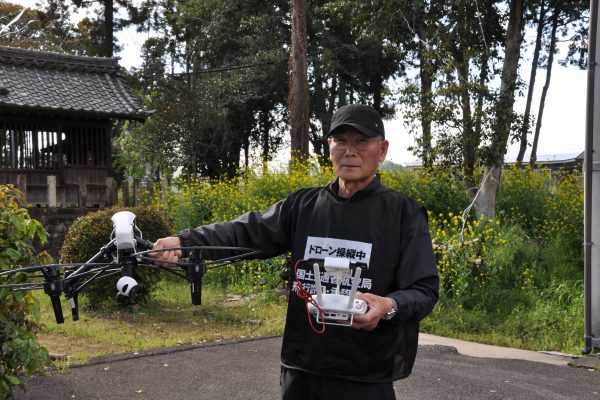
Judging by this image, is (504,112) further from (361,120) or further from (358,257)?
(358,257)

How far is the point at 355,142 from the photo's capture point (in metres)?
2.82

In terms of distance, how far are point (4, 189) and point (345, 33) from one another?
79.3 feet

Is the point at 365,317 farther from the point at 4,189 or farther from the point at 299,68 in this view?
the point at 299,68

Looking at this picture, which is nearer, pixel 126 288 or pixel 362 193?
pixel 126 288

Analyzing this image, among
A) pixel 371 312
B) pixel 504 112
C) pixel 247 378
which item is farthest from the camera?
pixel 504 112

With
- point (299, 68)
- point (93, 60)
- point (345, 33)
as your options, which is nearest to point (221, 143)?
point (345, 33)

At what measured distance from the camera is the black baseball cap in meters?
2.76

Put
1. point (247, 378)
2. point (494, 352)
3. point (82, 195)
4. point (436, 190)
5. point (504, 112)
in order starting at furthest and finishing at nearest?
point (82, 195) < point (436, 190) < point (504, 112) < point (494, 352) < point (247, 378)

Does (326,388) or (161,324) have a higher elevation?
(326,388)

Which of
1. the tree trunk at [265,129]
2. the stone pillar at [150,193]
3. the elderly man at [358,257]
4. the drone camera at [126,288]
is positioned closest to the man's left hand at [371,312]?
the elderly man at [358,257]

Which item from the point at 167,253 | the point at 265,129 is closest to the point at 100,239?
the point at 167,253

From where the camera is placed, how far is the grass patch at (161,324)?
7673 millimetres

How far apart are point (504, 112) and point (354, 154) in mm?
8879

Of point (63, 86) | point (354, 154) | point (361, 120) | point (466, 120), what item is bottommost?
point (354, 154)
